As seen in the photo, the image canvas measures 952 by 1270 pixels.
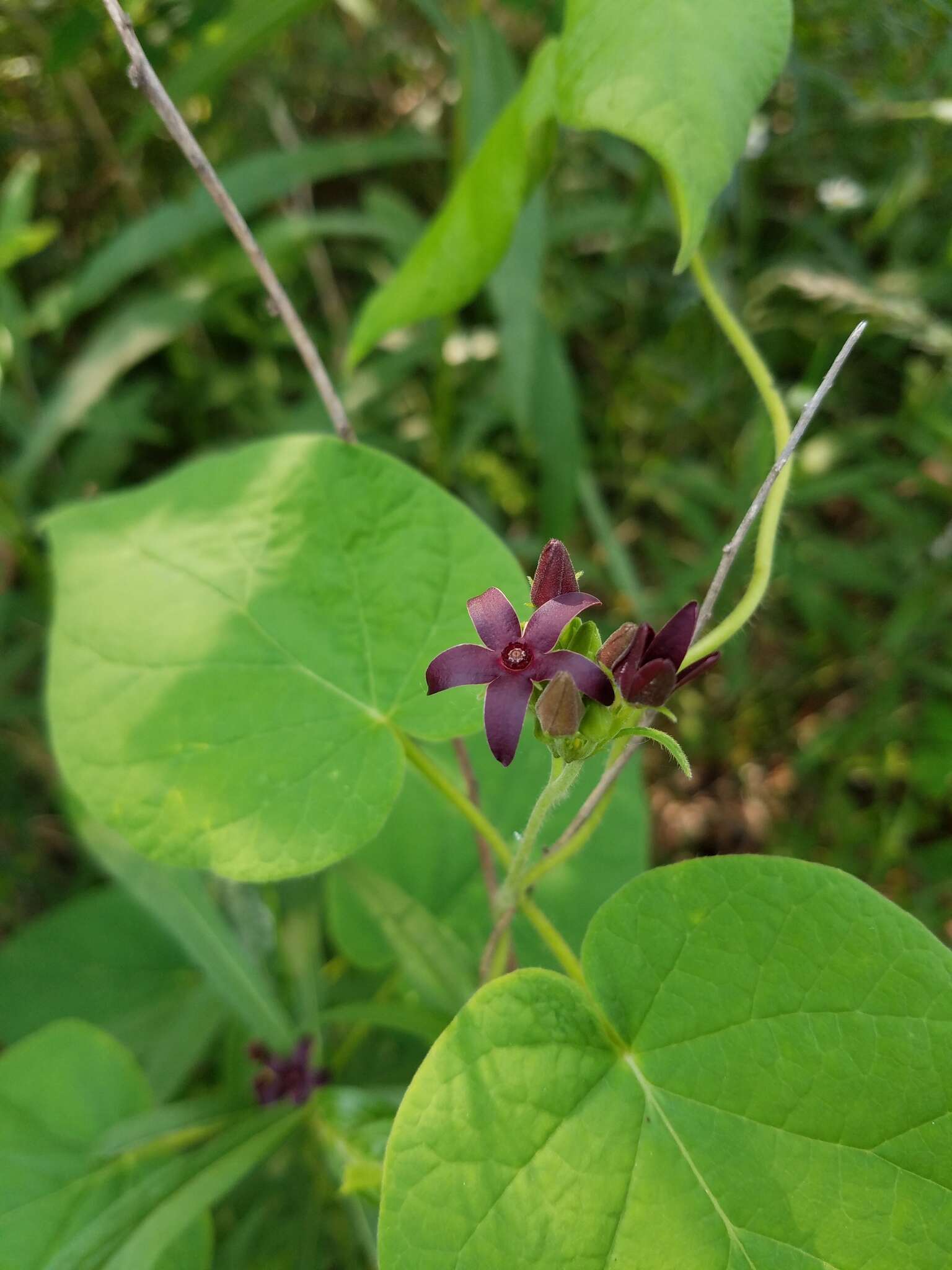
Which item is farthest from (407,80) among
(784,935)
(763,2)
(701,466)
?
(784,935)

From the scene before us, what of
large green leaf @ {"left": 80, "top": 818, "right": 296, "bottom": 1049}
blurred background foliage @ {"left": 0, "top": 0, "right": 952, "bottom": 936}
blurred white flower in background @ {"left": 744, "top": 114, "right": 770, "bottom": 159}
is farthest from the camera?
blurred white flower in background @ {"left": 744, "top": 114, "right": 770, "bottom": 159}

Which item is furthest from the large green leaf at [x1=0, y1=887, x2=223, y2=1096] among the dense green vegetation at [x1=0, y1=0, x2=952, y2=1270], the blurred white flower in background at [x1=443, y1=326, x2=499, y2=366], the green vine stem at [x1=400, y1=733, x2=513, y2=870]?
the blurred white flower in background at [x1=443, y1=326, x2=499, y2=366]

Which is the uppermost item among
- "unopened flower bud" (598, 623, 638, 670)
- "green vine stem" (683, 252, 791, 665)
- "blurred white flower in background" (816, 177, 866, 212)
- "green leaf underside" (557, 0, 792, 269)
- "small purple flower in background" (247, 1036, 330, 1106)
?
"green leaf underside" (557, 0, 792, 269)

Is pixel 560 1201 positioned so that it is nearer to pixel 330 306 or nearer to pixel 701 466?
pixel 701 466

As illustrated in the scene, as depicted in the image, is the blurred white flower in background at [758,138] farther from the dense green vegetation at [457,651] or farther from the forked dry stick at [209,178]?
the forked dry stick at [209,178]

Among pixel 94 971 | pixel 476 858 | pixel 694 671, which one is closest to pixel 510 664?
pixel 694 671

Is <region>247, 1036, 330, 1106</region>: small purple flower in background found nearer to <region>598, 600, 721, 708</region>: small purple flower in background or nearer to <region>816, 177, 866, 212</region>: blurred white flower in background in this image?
<region>598, 600, 721, 708</region>: small purple flower in background
